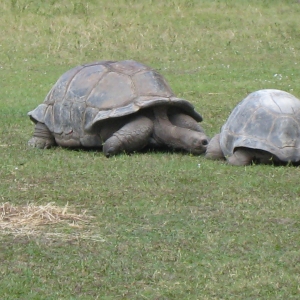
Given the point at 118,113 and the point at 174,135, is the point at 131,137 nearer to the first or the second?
the point at 118,113

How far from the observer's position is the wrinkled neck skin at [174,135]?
28.5 ft

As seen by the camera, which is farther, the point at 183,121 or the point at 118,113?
the point at 183,121

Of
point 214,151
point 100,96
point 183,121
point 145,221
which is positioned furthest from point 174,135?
point 145,221

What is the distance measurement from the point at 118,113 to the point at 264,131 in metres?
1.60

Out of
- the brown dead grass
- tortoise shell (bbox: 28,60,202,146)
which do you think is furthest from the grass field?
tortoise shell (bbox: 28,60,202,146)

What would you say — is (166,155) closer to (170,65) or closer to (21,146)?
(21,146)

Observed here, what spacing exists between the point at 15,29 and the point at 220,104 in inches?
320

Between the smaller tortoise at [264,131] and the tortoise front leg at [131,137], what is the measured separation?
90cm

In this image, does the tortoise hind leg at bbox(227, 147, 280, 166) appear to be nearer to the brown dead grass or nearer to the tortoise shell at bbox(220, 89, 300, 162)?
the tortoise shell at bbox(220, 89, 300, 162)

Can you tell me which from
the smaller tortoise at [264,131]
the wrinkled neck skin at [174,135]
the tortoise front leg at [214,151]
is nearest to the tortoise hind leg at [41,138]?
the wrinkled neck skin at [174,135]

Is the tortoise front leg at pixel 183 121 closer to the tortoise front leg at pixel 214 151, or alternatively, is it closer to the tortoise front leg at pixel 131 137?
the tortoise front leg at pixel 131 137

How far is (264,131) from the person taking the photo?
7.88 meters

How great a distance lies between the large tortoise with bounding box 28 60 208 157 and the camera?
872cm

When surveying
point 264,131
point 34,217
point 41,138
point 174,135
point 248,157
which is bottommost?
point 41,138
